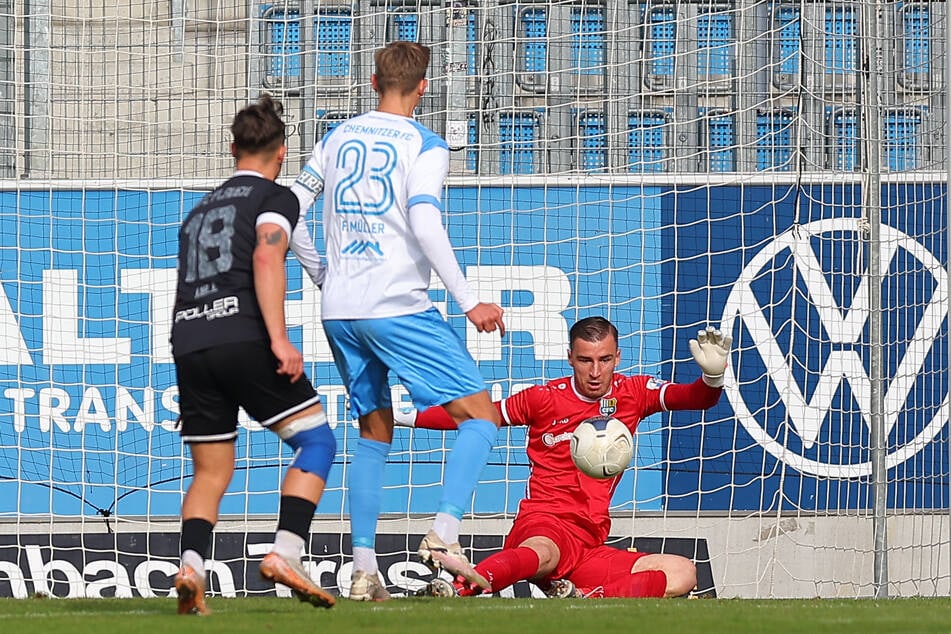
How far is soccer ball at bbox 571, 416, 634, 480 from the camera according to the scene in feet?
19.8

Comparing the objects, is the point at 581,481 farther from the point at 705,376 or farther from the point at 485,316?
the point at 485,316

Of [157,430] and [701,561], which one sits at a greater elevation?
[157,430]

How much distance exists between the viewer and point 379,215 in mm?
4668

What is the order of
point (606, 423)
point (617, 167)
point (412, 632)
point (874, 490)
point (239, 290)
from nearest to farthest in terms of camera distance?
point (412, 632), point (239, 290), point (606, 423), point (874, 490), point (617, 167)

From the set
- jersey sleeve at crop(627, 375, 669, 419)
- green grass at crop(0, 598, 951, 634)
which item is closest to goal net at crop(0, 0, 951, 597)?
jersey sleeve at crop(627, 375, 669, 419)

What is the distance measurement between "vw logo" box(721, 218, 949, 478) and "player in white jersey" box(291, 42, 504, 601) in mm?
3758

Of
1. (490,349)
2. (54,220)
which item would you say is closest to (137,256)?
(54,220)

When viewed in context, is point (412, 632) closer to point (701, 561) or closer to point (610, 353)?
point (610, 353)

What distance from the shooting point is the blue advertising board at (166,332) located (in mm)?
8039

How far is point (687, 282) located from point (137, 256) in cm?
308

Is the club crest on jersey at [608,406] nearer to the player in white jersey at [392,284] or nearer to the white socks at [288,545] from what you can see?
the player in white jersey at [392,284]

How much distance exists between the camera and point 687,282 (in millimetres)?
8180

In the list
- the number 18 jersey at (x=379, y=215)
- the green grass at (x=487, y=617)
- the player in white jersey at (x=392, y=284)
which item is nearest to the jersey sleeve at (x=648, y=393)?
the green grass at (x=487, y=617)

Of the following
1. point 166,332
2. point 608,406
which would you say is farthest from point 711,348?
point 166,332
